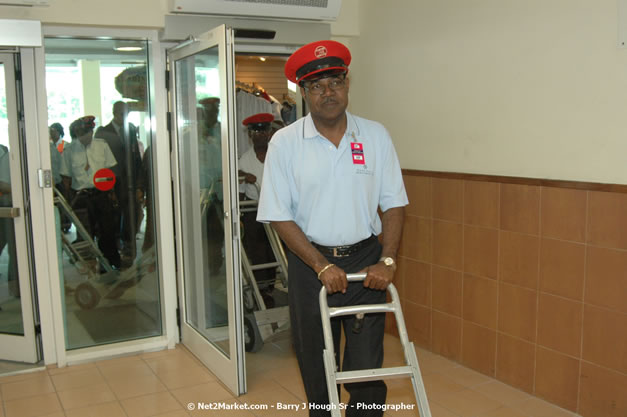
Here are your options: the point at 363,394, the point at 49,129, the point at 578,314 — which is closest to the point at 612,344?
the point at 578,314

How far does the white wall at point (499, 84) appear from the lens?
2.75 m

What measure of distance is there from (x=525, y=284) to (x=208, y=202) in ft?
6.13

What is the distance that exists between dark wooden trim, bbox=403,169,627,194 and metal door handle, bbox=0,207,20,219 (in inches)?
95.0

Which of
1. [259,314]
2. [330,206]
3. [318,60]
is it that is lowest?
[259,314]

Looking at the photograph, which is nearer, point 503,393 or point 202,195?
point 503,393

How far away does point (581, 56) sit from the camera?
111 inches

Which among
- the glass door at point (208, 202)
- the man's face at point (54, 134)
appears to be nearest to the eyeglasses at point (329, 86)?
the glass door at point (208, 202)

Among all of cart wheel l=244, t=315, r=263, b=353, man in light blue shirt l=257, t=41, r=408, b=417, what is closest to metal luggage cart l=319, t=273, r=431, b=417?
man in light blue shirt l=257, t=41, r=408, b=417

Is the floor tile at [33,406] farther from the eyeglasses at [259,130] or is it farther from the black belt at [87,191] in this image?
the eyeglasses at [259,130]

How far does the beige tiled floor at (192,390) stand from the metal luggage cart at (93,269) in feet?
1.49

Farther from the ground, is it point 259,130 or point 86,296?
point 259,130

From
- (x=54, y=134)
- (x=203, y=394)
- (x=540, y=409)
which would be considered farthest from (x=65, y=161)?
(x=540, y=409)

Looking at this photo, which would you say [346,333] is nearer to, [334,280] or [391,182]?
[334,280]

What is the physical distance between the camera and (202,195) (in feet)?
12.3
